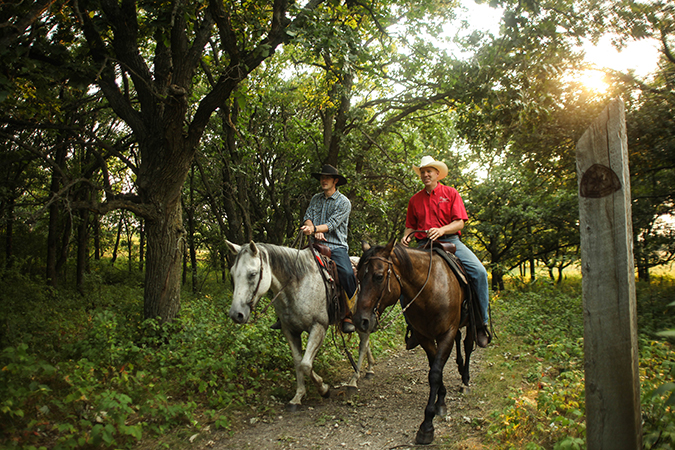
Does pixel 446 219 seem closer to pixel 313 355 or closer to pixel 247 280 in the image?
pixel 313 355

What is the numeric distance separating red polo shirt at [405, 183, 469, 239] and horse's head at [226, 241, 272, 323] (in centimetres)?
221

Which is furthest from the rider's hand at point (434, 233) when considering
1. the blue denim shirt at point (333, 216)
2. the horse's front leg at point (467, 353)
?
the horse's front leg at point (467, 353)

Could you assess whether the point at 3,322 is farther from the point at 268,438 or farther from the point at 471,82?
the point at 471,82

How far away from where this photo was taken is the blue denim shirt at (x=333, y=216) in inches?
229

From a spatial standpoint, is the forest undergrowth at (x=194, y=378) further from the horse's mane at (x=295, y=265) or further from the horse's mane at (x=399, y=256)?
the horse's mane at (x=399, y=256)

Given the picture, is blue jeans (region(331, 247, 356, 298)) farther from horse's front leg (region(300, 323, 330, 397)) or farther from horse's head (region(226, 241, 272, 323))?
horse's head (region(226, 241, 272, 323))

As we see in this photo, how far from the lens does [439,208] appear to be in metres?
5.27

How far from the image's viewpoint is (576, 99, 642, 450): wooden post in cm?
196

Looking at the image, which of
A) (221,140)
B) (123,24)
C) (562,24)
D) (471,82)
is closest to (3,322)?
(123,24)

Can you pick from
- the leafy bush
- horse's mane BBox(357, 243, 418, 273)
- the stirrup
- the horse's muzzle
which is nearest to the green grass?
the stirrup

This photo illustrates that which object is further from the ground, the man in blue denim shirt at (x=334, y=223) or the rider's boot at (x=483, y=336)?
the man in blue denim shirt at (x=334, y=223)

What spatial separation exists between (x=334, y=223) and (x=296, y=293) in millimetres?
1232

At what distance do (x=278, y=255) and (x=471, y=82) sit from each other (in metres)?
6.15

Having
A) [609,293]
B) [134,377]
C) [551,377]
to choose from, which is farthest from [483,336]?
[134,377]
